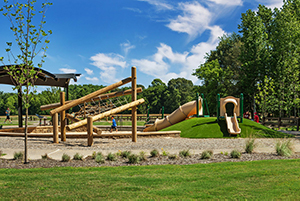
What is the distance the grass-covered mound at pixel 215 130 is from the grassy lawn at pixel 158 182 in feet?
28.9

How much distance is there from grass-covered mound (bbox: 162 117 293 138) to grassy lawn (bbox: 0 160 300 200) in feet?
28.9

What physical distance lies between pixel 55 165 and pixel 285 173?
19.6 feet

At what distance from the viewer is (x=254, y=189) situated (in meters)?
4.89

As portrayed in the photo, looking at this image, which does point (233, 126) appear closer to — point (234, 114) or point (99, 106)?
point (234, 114)

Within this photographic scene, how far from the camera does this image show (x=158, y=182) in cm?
Answer: 530

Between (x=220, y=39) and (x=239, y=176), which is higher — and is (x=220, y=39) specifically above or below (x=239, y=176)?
above

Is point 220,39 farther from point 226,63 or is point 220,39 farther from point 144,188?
point 144,188

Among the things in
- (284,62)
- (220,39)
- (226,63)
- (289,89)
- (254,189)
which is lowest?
(254,189)

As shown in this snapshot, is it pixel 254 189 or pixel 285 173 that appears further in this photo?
pixel 285 173

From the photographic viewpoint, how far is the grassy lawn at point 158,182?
4.57m

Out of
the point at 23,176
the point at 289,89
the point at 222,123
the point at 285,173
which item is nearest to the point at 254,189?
the point at 285,173

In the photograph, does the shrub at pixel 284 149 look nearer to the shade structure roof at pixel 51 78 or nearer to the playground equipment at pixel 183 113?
the playground equipment at pixel 183 113

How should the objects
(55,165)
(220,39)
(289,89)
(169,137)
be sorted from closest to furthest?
(55,165) < (169,137) < (289,89) < (220,39)

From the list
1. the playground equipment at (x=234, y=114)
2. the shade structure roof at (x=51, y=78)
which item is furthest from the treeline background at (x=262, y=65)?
the playground equipment at (x=234, y=114)
